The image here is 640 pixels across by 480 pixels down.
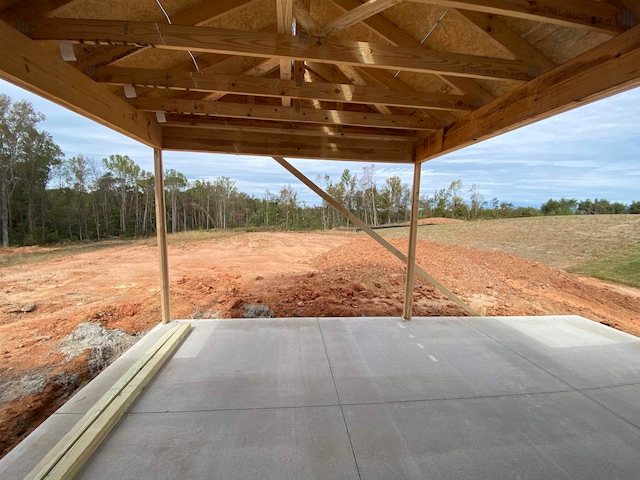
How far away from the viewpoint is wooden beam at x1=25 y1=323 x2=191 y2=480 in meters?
1.24

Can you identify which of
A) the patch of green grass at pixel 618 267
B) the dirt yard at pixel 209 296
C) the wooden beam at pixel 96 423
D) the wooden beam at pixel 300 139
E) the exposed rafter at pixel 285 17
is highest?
the exposed rafter at pixel 285 17

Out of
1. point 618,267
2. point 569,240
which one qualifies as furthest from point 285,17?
point 569,240

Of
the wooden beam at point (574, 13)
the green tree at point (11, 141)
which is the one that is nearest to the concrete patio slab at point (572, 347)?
the wooden beam at point (574, 13)

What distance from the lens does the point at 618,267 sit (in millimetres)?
7656

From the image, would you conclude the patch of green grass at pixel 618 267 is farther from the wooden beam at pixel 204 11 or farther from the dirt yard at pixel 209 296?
the wooden beam at pixel 204 11

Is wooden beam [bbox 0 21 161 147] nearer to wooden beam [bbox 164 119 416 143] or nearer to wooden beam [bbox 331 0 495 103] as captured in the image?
wooden beam [bbox 164 119 416 143]

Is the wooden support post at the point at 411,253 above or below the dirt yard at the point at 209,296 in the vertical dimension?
above

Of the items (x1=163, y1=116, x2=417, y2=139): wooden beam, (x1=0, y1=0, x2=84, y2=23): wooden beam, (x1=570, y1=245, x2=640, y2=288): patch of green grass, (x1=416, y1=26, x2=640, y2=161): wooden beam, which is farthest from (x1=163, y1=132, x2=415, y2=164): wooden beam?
(x1=570, y1=245, x2=640, y2=288): patch of green grass

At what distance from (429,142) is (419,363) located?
2.26 m

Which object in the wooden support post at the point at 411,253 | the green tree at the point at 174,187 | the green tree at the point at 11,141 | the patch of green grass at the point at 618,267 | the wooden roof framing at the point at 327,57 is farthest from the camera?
→ the green tree at the point at 174,187

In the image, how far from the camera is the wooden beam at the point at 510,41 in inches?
63.6

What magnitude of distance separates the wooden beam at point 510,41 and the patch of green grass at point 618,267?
841cm

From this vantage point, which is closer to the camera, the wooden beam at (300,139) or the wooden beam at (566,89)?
the wooden beam at (566,89)

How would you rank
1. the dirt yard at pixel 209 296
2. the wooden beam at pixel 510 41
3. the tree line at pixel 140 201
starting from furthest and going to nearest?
the tree line at pixel 140 201 → the dirt yard at pixel 209 296 → the wooden beam at pixel 510 41
